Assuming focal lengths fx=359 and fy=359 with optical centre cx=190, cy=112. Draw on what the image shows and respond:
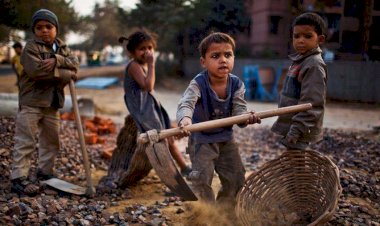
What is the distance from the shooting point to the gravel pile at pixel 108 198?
2973mm

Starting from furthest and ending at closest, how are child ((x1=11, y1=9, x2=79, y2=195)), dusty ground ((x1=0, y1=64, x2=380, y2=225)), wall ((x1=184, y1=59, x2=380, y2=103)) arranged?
1. wall ((x1=184, y1=59, x2=380, y2=103))
2. child ((x1=11, y1=9, x2=79, y2=195))
3. dusty ground ((x1=0, y1=64, x2=380, y2=225))

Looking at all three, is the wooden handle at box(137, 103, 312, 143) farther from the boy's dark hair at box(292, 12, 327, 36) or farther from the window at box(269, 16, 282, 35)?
the window at box(269, 16, 282, 35)

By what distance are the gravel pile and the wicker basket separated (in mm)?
273

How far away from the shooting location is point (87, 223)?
114 inches

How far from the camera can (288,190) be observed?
3.20 meters

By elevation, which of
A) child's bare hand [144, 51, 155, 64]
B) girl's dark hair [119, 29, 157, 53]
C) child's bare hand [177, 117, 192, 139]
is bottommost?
child's bare hand [177, 117, 192, 139]

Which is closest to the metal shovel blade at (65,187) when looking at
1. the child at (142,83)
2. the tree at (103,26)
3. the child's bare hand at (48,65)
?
the child at (142,83)

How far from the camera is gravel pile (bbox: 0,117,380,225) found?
2.97 meters

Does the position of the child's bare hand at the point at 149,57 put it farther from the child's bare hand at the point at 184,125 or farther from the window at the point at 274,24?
the window at the point at 274,24

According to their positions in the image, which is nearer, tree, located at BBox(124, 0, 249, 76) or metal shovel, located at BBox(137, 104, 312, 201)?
metal shovel, located at BBox(137, 104, 312, 201)

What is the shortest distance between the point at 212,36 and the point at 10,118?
3.89 metres

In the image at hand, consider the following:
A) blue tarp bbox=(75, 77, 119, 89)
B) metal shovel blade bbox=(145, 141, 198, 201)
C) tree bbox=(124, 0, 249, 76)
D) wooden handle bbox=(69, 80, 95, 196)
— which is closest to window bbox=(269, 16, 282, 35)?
tree bbox=(124, 0, 249, 76)

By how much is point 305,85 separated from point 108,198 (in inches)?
86.5

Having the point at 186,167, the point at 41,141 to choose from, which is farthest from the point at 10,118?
the point at 186,167
